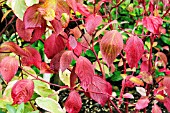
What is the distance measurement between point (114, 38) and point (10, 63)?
1.17 feet

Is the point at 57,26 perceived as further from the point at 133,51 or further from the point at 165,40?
the point at 165,40

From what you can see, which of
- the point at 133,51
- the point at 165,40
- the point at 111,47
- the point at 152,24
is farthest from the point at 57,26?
the point at 165,40

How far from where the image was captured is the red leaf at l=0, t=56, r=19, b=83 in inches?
44.6

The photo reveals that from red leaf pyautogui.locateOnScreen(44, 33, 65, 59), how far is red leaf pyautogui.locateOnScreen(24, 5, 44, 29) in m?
0.12

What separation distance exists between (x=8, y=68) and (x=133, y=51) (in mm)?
432

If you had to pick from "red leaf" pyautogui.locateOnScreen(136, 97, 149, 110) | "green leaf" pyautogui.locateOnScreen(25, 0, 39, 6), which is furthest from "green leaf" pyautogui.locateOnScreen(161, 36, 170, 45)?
"green leaf" pyautogui.locateOnScreen(25, 0, 39, 6)

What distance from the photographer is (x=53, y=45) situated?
46.7 inches

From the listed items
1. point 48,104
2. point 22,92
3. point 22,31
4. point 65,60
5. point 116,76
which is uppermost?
point 22,31

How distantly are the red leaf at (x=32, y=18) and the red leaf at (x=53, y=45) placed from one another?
4.7 inches

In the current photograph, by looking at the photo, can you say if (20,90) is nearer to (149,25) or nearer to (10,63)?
(10,63)

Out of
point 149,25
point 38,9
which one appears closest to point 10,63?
point 38,9

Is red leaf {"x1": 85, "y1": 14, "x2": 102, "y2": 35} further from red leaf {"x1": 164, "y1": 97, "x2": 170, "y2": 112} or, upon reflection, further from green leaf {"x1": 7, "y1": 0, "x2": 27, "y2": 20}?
red leaf {"x1": 164, "y1": 97, "x2": 170, "y2": 112}

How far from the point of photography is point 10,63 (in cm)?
115

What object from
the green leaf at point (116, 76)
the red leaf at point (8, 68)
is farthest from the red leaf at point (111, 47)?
the green leaf at point (116, 76)
